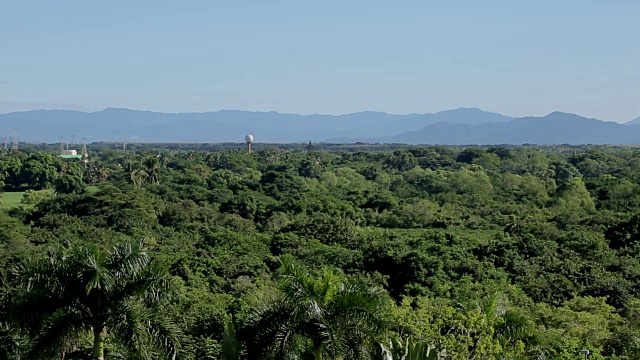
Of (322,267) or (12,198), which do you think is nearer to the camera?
(322,267)

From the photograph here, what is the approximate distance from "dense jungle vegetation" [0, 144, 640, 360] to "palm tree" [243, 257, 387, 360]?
2 centimetres

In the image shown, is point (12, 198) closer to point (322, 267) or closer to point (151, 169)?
point (151, 169)

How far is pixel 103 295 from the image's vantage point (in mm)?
11930

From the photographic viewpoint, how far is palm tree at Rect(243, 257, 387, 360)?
11906 mm

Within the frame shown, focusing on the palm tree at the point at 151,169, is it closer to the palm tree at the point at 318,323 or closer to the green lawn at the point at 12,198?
the green lawn at the point at 12,198

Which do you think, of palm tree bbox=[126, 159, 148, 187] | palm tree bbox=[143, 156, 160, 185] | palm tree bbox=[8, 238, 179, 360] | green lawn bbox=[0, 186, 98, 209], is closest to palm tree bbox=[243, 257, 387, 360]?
palm tree bbox=[8, 238, 179, 360]

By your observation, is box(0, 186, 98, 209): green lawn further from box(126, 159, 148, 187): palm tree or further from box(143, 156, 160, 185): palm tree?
box(143, 156, 160, 185): palm tree

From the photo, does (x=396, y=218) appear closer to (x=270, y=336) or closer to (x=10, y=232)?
(x=10, y=232)

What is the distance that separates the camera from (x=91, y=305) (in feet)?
39.4

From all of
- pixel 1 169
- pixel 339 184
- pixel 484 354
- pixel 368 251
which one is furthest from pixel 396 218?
pixel 1 169

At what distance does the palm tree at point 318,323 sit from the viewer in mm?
11906

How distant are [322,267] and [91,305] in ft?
44.8

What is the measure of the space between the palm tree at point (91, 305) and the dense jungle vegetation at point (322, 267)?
3cm

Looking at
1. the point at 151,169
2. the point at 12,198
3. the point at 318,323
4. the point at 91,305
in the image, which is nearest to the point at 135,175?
the point at 151,169
